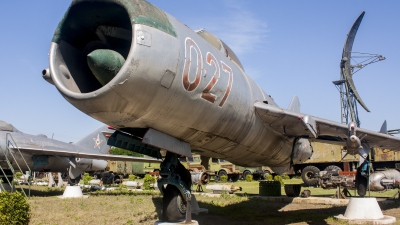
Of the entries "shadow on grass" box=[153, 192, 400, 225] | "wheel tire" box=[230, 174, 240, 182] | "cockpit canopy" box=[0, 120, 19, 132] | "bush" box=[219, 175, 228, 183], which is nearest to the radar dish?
"wheel tire" box=[230, 174, 240, 182]

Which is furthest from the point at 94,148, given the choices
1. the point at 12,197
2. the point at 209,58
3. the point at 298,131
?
the point at 209,58

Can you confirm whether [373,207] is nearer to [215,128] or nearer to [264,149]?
[264,149]

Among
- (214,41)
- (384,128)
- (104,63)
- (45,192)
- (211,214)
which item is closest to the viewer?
(104,63)

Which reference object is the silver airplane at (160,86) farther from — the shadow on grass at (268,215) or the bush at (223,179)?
the bush at (223,179)

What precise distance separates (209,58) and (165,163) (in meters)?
2.37

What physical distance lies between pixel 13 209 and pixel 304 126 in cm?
671

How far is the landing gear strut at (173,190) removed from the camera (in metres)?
7.30

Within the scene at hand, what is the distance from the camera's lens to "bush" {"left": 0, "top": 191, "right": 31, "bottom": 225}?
7.84 m

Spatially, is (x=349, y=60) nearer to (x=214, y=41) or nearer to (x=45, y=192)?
(x=45, y=192)

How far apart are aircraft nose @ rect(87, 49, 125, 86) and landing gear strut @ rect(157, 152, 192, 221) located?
2552 mm

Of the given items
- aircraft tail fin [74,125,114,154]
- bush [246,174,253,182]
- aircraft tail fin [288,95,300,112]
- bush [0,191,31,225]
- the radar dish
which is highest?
the radar dish

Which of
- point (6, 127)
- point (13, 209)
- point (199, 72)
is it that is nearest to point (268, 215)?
point (199, 72)

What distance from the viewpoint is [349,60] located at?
130 feet

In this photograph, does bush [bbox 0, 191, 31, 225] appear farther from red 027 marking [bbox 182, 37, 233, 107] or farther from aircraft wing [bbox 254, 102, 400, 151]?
aircraft wing [bbox 254, 102, 400, 151]
